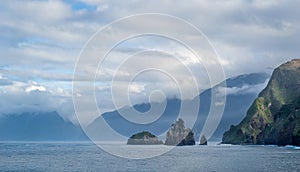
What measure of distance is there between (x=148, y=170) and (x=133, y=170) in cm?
464

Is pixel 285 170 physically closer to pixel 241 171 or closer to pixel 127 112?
pixel 241 171

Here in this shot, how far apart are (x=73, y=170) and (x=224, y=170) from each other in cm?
4565

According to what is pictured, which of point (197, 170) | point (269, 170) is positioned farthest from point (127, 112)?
point (269, 170)

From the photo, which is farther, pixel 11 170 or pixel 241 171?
pixel 11 170

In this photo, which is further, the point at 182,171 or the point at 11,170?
the point at 11,170

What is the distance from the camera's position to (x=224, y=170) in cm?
13675

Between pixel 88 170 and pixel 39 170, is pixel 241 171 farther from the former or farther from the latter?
pixel 39 170

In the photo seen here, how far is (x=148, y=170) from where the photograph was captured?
137875 mm

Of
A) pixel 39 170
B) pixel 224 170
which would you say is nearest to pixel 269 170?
pixel 224 170

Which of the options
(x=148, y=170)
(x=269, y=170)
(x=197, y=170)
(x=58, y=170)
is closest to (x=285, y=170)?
(x=269, y=170)

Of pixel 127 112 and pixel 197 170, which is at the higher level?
pixel 127 112

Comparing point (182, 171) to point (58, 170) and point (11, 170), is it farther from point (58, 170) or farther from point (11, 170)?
point (11, 170)

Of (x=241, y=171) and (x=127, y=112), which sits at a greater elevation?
(x=127, y=112)

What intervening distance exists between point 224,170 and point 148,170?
22856 millimetres
